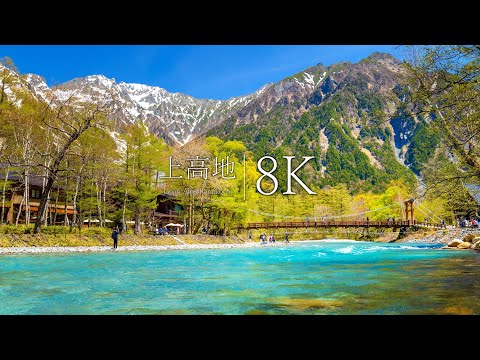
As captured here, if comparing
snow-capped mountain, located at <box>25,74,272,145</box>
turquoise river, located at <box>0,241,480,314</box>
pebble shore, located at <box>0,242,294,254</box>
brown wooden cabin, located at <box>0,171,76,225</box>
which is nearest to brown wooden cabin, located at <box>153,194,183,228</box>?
brown wooden cabin, located at <box>0,171,76,225</box>

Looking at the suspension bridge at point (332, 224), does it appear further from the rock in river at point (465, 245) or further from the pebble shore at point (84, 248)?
the rock in river at point (465, 245)

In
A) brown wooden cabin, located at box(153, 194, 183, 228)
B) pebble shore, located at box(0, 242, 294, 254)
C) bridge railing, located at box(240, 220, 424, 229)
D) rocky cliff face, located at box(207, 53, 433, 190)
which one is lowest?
pebble shore, located at box(0, 242, 294, 254)

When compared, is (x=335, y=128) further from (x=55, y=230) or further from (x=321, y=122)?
(x=55, y=230)

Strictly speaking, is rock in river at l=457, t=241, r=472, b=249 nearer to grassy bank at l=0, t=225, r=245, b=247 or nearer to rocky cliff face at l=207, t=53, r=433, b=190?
grassy bank at l=0, t=225, r=245, b=247

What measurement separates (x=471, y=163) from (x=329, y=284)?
15.3 ft

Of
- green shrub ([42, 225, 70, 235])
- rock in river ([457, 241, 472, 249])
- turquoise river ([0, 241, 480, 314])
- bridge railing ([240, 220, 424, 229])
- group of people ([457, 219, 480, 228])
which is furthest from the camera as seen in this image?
bridge railing ([240, 220, 424, 229])

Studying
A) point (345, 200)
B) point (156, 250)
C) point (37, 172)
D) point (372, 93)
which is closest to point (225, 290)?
point (156, 250)

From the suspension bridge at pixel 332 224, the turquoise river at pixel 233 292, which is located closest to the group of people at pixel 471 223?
the suspension bridge at pixel 332 224

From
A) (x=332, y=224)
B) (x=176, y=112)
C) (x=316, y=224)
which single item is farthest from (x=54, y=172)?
(x=176, y=112)

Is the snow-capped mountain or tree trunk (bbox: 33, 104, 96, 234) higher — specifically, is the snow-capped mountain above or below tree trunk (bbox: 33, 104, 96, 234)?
above

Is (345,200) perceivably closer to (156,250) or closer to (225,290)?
(156,250)

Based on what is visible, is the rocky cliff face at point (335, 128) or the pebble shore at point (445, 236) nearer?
the pebble shore at point (445, 236)
